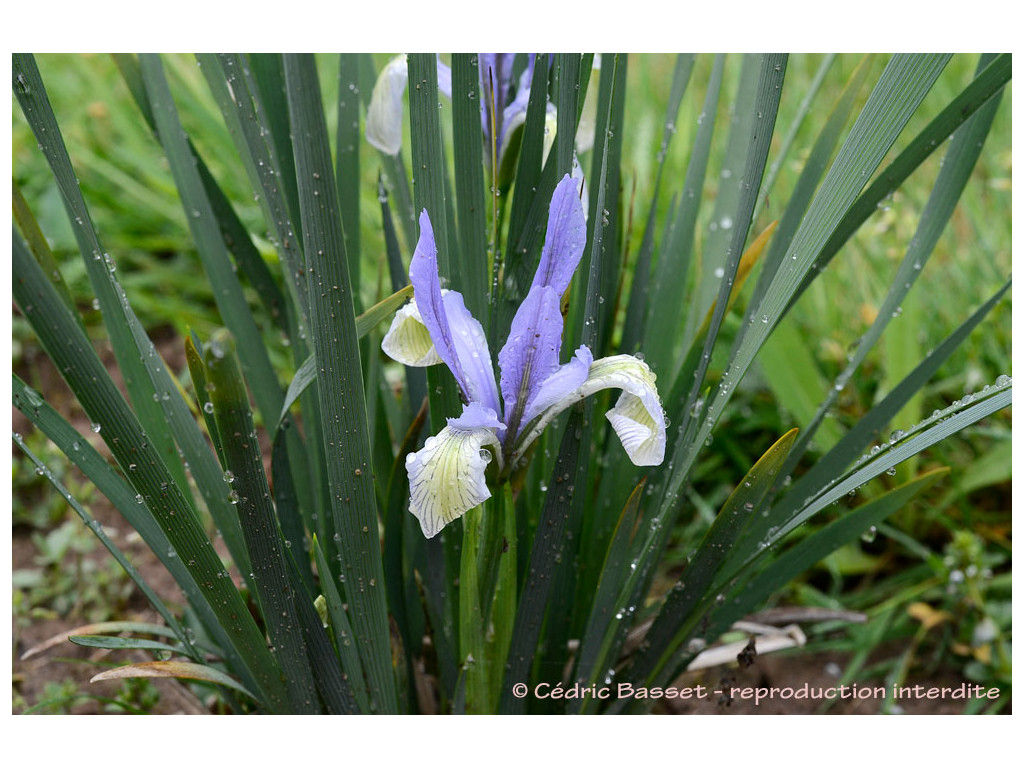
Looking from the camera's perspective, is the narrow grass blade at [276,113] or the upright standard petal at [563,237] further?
the narrow grass blade at [276,113]

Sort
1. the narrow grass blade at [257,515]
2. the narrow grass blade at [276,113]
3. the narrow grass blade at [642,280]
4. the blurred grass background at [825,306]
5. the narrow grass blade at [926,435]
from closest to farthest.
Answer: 1. the narrow grass blade at [257,515]
2. the narrow grass blade at [926,435]
3. the narrow grass blade at [276,113]
4. the narrow grass blade at [642,280]
5. the blurred grass background at [825,306]

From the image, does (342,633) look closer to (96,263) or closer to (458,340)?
(458,340)

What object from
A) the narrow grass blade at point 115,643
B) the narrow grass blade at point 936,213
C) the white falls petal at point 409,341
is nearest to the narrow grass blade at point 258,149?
the white falls petal at point 409,341

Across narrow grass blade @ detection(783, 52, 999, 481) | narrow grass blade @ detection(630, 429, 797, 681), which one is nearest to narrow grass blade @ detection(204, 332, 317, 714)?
narrow grass blade @ detection(630, 429, 797, 681)

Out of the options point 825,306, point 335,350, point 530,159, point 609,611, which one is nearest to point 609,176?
point 530,159

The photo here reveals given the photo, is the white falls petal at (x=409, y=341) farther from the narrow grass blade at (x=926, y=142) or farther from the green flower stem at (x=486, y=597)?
the narrow grass blade at (x=926, y=142)

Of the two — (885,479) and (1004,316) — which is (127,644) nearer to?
(885,479)

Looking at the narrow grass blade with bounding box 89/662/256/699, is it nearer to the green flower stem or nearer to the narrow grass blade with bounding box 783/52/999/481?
the green flower stem
